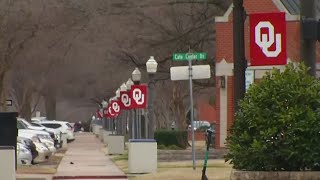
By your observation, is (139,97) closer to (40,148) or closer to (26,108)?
(40,148)

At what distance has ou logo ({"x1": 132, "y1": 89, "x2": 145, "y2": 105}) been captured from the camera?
82.8ft

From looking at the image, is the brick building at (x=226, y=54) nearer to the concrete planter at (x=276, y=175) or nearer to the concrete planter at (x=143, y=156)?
the concrete planter at (x=143, y=156)

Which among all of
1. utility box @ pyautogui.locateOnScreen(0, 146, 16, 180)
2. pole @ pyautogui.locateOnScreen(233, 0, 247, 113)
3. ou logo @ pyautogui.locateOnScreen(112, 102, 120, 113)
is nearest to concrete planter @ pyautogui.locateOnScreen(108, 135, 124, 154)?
ou logo @ pyautogui.locateOnScreen(112, 102, 120, 113)

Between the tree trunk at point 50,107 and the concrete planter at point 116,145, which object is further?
the tree trunk at point 50,107

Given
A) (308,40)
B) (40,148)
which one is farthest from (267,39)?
(40,148)

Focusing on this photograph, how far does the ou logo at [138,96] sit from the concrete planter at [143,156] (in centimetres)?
352

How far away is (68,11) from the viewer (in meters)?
35.4

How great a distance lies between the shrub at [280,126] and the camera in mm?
10516

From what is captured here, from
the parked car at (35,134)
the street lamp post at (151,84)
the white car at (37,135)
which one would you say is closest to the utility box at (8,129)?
the street lamp post at (151,84)

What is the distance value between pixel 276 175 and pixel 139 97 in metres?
15.1

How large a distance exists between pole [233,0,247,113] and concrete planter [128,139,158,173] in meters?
8.72

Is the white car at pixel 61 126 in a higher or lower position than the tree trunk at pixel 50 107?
lower

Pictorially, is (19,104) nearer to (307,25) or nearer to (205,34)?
(205,34)

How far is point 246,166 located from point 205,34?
2302 cm
